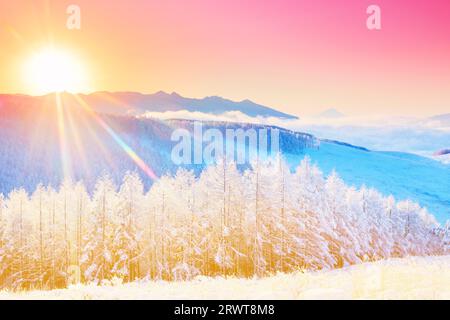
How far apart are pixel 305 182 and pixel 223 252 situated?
355 inches

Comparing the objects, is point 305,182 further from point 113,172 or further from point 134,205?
point 113,172

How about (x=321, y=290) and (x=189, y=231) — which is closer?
(x=321, y=290)

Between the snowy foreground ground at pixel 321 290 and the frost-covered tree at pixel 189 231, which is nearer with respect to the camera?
the snowy foreground ground at pixel 321 290

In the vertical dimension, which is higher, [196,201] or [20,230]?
[196,201]

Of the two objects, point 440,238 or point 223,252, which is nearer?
point 223,252

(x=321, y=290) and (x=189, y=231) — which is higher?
(x=321, y=290)

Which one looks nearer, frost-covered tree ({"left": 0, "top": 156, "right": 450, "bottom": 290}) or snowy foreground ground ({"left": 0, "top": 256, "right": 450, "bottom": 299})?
snowy foreground ground ({"left": 0, "top": 256, "right": 450, "bottom": 299})

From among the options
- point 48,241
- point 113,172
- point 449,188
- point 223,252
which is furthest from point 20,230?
point 449,188

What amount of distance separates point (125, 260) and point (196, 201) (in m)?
6.66

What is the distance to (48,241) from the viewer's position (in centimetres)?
3631
